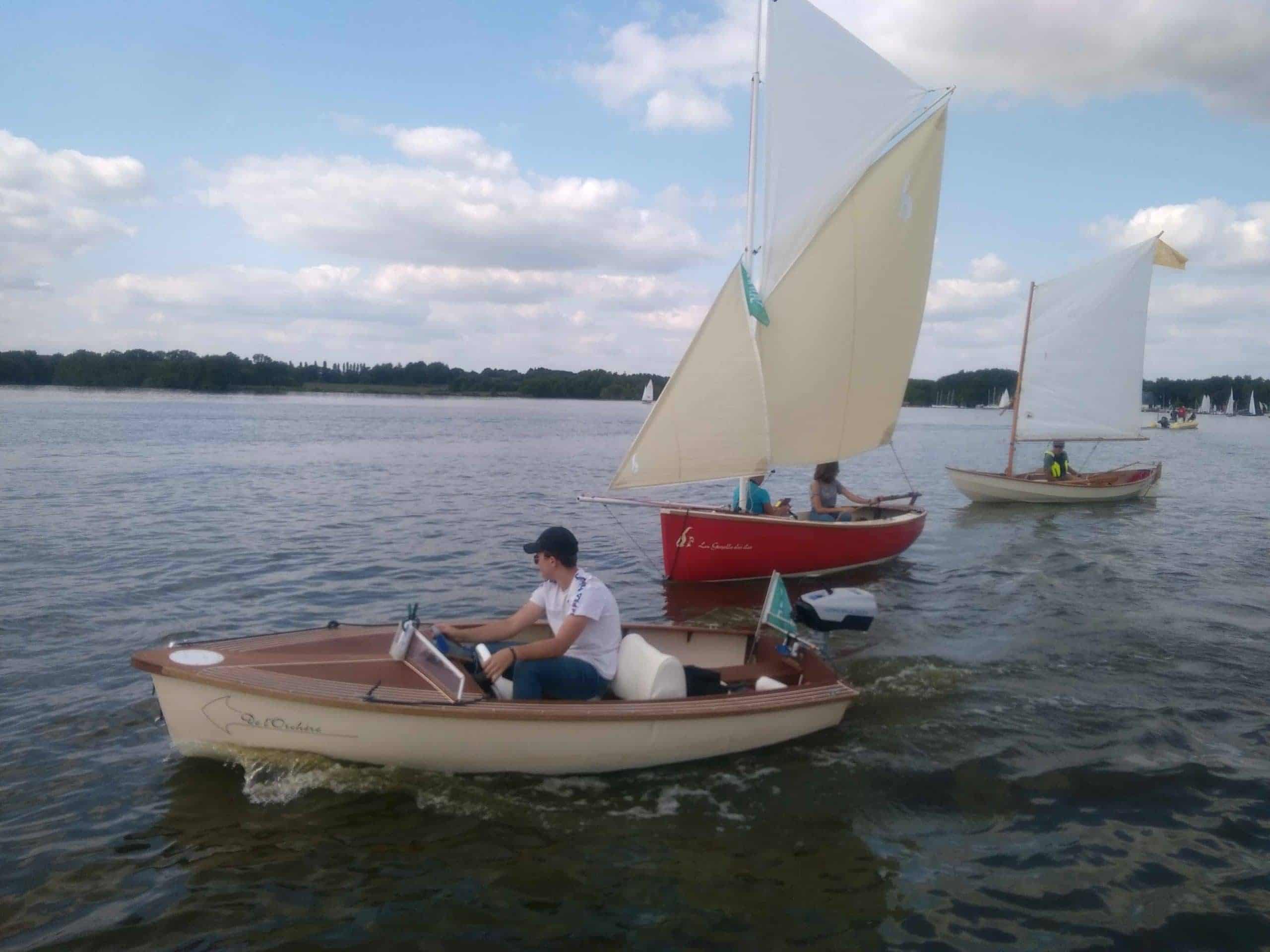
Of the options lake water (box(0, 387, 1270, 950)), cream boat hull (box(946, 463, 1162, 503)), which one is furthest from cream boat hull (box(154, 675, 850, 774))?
cream boat hull (box(946, 463, 1162, 503))

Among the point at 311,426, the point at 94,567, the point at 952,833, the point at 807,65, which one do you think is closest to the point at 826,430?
the point at 807,65

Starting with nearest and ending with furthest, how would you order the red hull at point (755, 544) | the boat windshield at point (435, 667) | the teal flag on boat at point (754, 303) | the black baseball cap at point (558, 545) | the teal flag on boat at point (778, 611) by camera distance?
the boat windshield at point (435, 667) → the black baseball cap at point (558, 545) → the teal flag on boat at point (778, 611) → the teal flag on boat at point (754, 303) → the red hull at point (755, 544)

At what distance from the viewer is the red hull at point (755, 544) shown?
14.9 m

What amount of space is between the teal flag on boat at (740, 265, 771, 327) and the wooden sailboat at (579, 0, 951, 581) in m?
0.04

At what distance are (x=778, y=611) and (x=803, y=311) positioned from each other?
798 centimetres

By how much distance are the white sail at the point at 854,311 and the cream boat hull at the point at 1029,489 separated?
35.3 feet

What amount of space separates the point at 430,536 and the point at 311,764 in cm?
1293

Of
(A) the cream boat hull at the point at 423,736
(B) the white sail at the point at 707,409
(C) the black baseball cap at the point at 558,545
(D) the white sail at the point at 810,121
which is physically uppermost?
(D) the white sail at the point at 810,121

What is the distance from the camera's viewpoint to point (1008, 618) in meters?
13.6

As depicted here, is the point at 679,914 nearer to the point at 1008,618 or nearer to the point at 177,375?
the point at 1008,618

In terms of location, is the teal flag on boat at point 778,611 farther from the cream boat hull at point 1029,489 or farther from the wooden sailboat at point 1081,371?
the wooden sailboat at point 1081,371

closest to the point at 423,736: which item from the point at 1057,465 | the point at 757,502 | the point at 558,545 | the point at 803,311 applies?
the point at 558,545

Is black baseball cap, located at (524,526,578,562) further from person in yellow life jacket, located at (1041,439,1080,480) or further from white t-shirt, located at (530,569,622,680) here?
person in yellow life jacket, located at (1041,439,1080,480)

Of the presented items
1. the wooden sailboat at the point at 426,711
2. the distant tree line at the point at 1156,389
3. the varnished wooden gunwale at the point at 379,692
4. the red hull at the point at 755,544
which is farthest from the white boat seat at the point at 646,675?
the distant tree line at the point at 1156,389
